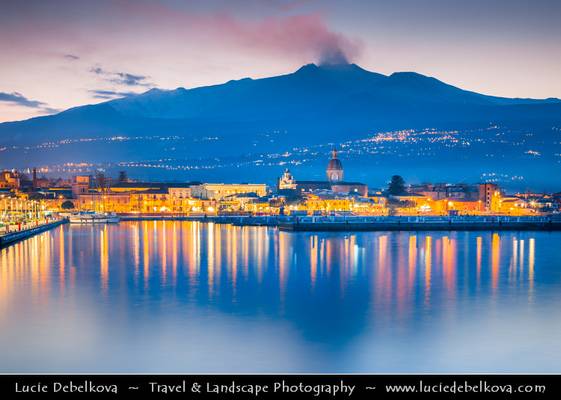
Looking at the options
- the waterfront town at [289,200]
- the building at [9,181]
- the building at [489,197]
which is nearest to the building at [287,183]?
the waterfront town at [289,200]

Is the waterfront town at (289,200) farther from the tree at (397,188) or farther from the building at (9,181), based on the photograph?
the building at (9,181)

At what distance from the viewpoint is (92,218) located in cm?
4972

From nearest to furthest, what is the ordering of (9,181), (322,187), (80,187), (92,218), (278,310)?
(278,310), (92,218), (80,187), (322,187), (9,181)

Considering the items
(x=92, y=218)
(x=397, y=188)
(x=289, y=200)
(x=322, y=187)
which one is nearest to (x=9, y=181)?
(x=289, y=200)

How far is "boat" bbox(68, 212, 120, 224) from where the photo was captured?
160 ft

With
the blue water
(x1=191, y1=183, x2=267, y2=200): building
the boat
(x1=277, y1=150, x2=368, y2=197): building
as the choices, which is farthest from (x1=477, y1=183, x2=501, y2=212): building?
the blue water

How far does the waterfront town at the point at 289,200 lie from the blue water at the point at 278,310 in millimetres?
34259

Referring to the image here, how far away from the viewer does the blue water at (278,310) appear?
1009 cm

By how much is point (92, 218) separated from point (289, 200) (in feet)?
60.5

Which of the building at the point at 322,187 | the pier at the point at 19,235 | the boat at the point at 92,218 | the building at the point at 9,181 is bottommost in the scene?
the boat at the point at 92,218

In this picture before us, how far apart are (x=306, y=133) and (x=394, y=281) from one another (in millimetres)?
122510

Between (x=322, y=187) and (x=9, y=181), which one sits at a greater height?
(x=9, y=181)

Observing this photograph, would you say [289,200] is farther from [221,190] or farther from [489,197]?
[489,197]

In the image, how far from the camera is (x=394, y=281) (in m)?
17.4
